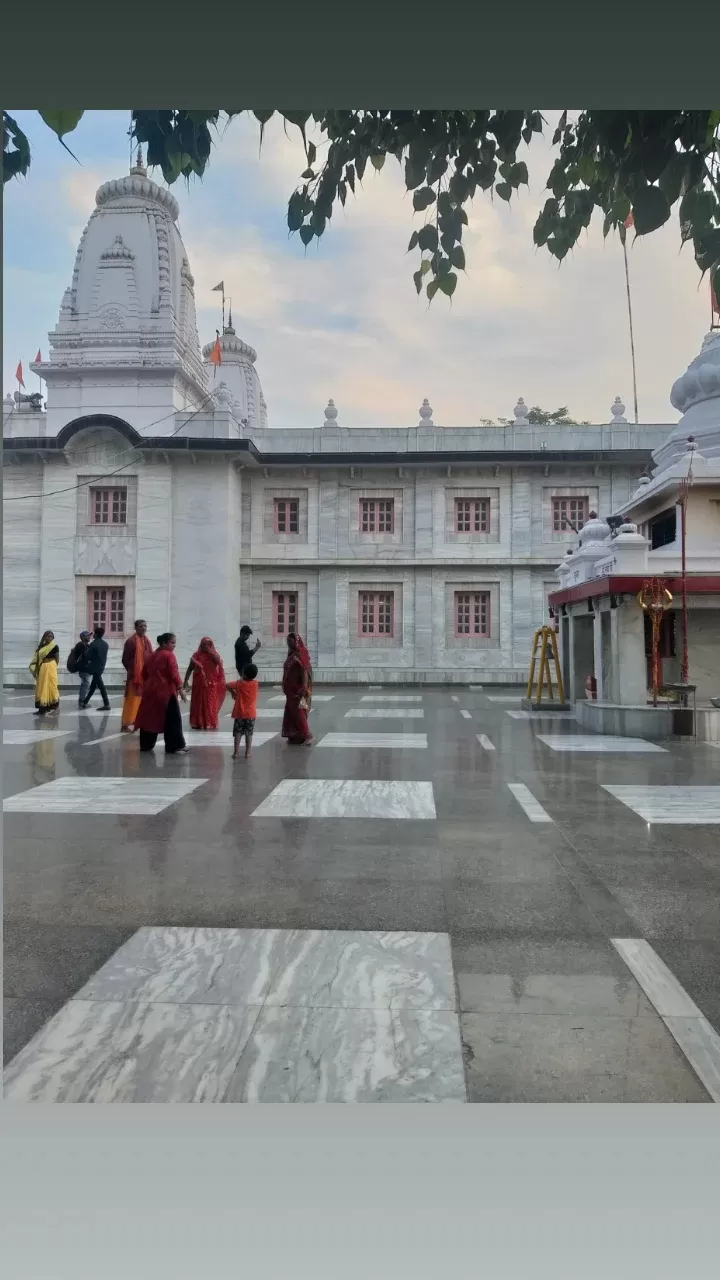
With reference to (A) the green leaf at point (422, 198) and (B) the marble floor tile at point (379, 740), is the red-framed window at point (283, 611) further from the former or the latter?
(A) the green leaf at point (422, 198)

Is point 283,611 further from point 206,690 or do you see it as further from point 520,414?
point 206,690

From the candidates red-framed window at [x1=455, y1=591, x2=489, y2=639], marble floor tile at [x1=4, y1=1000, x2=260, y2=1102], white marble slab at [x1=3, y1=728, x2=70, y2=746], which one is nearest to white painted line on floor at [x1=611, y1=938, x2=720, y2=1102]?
marble floor tile at [x1=4, y1=1000, x2=260, y2=1102]

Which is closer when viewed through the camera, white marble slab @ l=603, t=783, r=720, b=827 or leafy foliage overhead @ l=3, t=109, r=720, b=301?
leafy foliage overhead @ l=3, t=109, r=720, b=301

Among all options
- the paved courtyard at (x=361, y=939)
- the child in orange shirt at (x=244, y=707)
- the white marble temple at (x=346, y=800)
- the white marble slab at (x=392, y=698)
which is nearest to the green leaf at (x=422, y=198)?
the paved courtyard at (x=361, y=939)

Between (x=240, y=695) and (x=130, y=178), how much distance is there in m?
24.2

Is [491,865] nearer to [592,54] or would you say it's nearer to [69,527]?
[592,54]

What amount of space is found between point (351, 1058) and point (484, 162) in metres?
3.35

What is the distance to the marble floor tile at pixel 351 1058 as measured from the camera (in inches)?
Answer: 110

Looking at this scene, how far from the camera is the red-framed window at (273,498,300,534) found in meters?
29.0

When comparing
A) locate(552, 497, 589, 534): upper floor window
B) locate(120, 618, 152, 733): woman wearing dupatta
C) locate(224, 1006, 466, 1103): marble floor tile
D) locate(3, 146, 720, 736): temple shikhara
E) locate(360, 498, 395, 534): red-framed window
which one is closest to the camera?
locate(224, 1006, 466, 1103): marble floor tile

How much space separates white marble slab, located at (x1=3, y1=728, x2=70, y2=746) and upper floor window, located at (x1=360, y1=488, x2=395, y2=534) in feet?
55.8

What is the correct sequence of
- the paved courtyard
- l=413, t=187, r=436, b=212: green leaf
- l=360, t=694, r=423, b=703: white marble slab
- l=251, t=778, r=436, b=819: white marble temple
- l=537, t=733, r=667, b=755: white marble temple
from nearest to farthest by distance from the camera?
the paved courtyard → l=413, t=187, r=436, b=212: green leaf → l=251, t=778, r=436, b=819: white marble temple → l=537, t=733, r=667, b=755: white marble temple → l=360, t=694, r=423, b=703: white marble slab

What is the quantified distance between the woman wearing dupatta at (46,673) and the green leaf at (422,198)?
13.5 m

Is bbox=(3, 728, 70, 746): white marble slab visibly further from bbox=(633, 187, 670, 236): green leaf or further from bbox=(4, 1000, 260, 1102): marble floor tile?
bbox=(633, 187, 670, 236): green leaf
